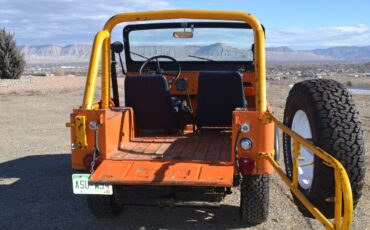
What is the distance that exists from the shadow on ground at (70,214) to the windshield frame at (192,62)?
75.3 inches

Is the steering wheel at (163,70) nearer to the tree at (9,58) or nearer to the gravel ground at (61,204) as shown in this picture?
the gravel ground at (61,204)

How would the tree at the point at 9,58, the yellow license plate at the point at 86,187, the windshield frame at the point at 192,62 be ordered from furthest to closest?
the tree at the point at 9,58, the windshield frame at the point at 192,62, the yellow license plate at the point at 86,187

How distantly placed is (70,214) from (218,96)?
1.94 m

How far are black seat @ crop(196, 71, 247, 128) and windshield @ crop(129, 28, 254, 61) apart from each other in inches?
61.9

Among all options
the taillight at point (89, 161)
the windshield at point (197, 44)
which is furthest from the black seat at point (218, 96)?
the windshield at point (197, 44)

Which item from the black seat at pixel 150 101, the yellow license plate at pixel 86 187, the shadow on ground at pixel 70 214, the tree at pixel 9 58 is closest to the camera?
the yellow license plate at pixel 86 187

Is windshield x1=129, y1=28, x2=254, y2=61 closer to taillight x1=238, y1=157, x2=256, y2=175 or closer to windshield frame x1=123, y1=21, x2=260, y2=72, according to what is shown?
windshield frame x1=123, y1=21, x2=260, y2=72

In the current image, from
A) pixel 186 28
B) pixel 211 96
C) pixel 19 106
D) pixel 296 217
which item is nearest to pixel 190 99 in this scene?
pixel 186 28

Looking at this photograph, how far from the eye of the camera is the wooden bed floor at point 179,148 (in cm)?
444

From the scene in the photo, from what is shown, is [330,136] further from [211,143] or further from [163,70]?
[163,70]

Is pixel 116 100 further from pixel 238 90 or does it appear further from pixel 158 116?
pixel 238 90

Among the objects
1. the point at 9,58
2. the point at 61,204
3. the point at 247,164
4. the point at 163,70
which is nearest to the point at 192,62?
the point at 163,70

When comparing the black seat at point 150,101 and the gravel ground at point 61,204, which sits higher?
the black seat at point 150,101

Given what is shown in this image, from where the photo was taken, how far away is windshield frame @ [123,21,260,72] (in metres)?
6.43
